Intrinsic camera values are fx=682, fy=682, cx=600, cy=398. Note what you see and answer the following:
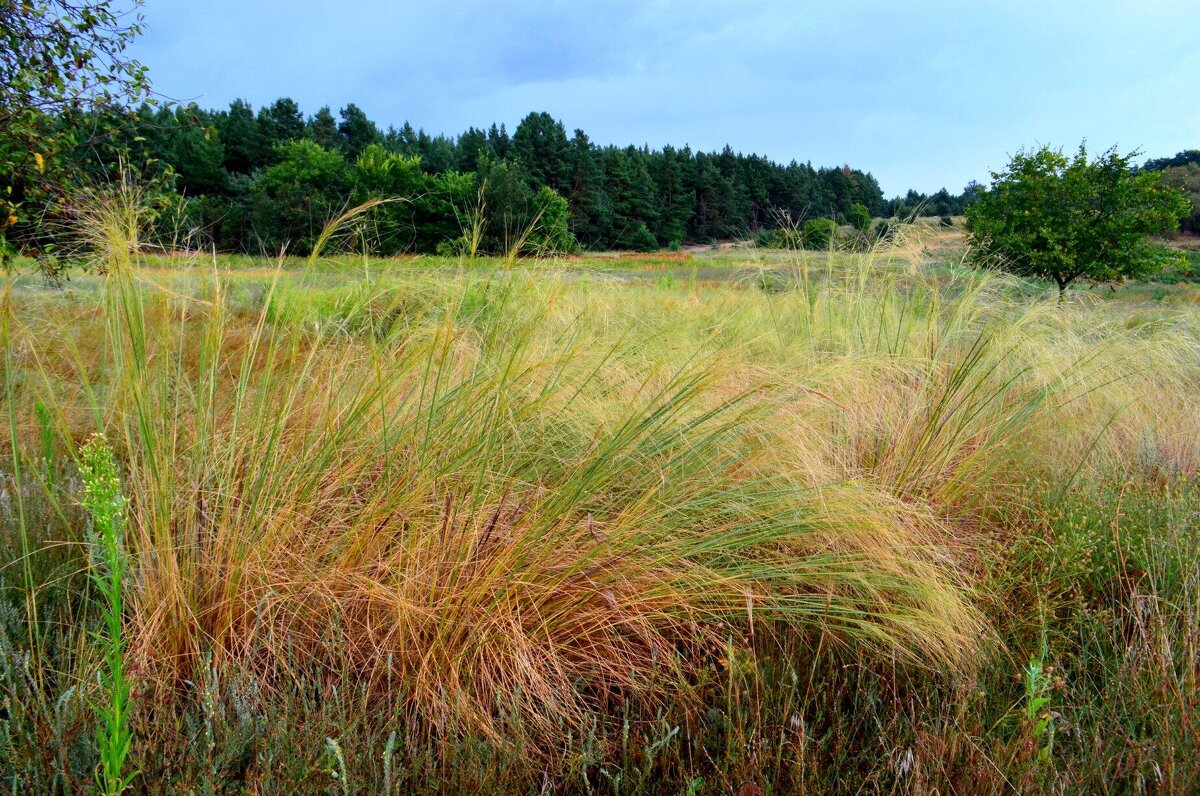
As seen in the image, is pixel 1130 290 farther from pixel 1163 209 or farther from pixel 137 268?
pixel 137 268

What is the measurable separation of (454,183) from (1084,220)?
1619 centimetres

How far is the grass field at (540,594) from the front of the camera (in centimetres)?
126

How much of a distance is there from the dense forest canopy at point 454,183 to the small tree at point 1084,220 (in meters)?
2.28

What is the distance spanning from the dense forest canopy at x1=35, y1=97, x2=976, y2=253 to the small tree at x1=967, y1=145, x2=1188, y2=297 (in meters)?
2.28

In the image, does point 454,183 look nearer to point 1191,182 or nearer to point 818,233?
point 818,233

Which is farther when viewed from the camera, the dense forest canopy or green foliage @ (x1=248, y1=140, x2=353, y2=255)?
the dense forest canopy

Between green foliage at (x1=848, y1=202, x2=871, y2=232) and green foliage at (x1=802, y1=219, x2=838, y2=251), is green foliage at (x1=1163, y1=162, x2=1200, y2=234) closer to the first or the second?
green foliage at (x1=848, y1=202, x2=871, y2=232)

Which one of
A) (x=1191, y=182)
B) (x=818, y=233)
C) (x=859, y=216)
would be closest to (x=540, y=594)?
(x=818, y=233)

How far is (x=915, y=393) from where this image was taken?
8.95 feet

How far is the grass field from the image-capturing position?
4.12ft

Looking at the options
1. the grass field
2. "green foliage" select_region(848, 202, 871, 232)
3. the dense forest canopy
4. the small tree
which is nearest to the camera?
the grass field

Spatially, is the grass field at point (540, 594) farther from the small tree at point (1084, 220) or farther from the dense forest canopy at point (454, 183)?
the small tree at point (1084, 220)

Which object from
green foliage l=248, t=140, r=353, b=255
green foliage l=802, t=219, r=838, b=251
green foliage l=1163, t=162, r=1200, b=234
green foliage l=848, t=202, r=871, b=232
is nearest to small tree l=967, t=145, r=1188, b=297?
green foliage l=848, t=202, r=871, b=232

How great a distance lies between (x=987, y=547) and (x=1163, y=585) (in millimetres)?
424
